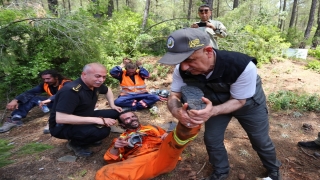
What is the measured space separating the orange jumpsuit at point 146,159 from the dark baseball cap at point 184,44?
60cm

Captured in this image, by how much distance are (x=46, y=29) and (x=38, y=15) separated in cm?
49

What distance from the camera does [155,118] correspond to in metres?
4.40

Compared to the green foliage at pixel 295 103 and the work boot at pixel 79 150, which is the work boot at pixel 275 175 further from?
the green foliage at pixel 295 103

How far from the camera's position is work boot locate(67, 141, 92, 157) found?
296 centimetres

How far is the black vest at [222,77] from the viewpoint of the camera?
5.83 feet

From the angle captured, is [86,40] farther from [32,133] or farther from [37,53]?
[32,133]

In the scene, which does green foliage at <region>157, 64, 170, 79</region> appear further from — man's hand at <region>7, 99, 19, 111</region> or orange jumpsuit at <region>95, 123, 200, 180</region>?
orange jumpsuit at <region>95, 123, 200, 180</region>

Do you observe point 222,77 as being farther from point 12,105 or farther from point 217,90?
point 12,105

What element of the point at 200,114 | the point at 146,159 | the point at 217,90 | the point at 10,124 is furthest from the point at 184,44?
the point at 10,124

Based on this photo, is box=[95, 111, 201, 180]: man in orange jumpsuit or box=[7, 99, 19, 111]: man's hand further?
box=[7, 99, 19, 111]: man's hand

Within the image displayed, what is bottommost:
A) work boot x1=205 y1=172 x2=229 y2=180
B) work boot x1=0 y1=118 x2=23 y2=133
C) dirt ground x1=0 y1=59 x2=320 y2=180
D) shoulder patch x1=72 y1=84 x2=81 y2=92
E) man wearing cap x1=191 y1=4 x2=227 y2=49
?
work boot x1=0 y1=118 x2=23 y2=133

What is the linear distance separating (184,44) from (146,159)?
159cm

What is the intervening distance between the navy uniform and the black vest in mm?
1574

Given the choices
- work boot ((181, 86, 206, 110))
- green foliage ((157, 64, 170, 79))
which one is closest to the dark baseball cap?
work boot ((181, 86, 206, 110))
